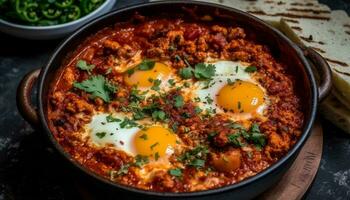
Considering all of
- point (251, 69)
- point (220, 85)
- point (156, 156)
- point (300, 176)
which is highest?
point (251, 69)

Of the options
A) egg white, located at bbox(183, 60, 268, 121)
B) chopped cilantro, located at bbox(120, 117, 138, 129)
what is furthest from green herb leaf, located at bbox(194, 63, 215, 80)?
chopped cilantro, located at bbox(120, 117, 138, 129)

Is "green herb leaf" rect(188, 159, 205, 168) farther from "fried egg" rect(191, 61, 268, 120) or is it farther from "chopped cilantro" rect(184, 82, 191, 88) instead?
"chopped cilantro" rect(184, 82, 191, 88)

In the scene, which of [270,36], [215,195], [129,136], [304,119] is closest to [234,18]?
[270,36]

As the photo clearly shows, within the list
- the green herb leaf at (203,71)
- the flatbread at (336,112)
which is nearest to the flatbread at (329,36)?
the flatbread at (336,112)

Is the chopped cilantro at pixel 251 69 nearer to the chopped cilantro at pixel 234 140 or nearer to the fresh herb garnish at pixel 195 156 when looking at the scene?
the chopped cilantro at pixel 234 140

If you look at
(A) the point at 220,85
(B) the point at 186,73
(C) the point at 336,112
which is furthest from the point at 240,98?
(C) the point at 336,112

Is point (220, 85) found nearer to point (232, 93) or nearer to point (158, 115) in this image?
point (232, 93)

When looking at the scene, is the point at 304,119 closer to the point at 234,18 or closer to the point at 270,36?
the point at 270,36
